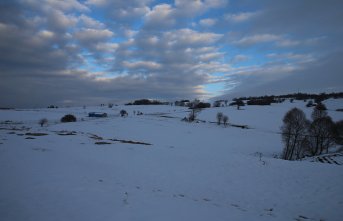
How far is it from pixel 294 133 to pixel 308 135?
11.4 ft

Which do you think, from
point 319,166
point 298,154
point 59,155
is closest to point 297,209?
point 319,166

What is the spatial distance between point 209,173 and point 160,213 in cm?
1116

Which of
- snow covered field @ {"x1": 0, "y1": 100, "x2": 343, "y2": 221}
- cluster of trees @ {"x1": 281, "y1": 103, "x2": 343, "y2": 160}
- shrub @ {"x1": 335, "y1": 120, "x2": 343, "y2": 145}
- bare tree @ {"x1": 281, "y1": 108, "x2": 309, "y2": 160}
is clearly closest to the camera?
snow covered field @ {"x1": 0, "y1": 100, "x2": 343, "y2": 221}

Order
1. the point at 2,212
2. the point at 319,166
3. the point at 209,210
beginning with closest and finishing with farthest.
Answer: the point at 2,212 < the point at 209,210 < the point at 319,166

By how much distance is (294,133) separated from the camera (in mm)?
46000

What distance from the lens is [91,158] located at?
2075 centimetres

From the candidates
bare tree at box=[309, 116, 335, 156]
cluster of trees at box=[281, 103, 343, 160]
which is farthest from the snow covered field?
bare tree at box=[309, 116, 335, 156]

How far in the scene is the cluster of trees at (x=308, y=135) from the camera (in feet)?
147

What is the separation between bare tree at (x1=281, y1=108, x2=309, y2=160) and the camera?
44562 millimetres

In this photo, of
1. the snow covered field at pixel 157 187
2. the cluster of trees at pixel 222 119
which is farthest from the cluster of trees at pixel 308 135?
the cluster of trees at pixel 222 119

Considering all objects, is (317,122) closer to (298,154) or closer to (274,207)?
(298,154)

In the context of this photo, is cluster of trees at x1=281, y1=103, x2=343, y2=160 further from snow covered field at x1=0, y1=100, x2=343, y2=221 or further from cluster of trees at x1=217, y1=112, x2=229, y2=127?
cluster of trees at x1=217, y1=112, x2=229, y2=127

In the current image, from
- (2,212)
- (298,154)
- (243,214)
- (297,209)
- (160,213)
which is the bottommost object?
(298,154)

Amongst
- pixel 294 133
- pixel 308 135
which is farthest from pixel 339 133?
pixel 294 133
